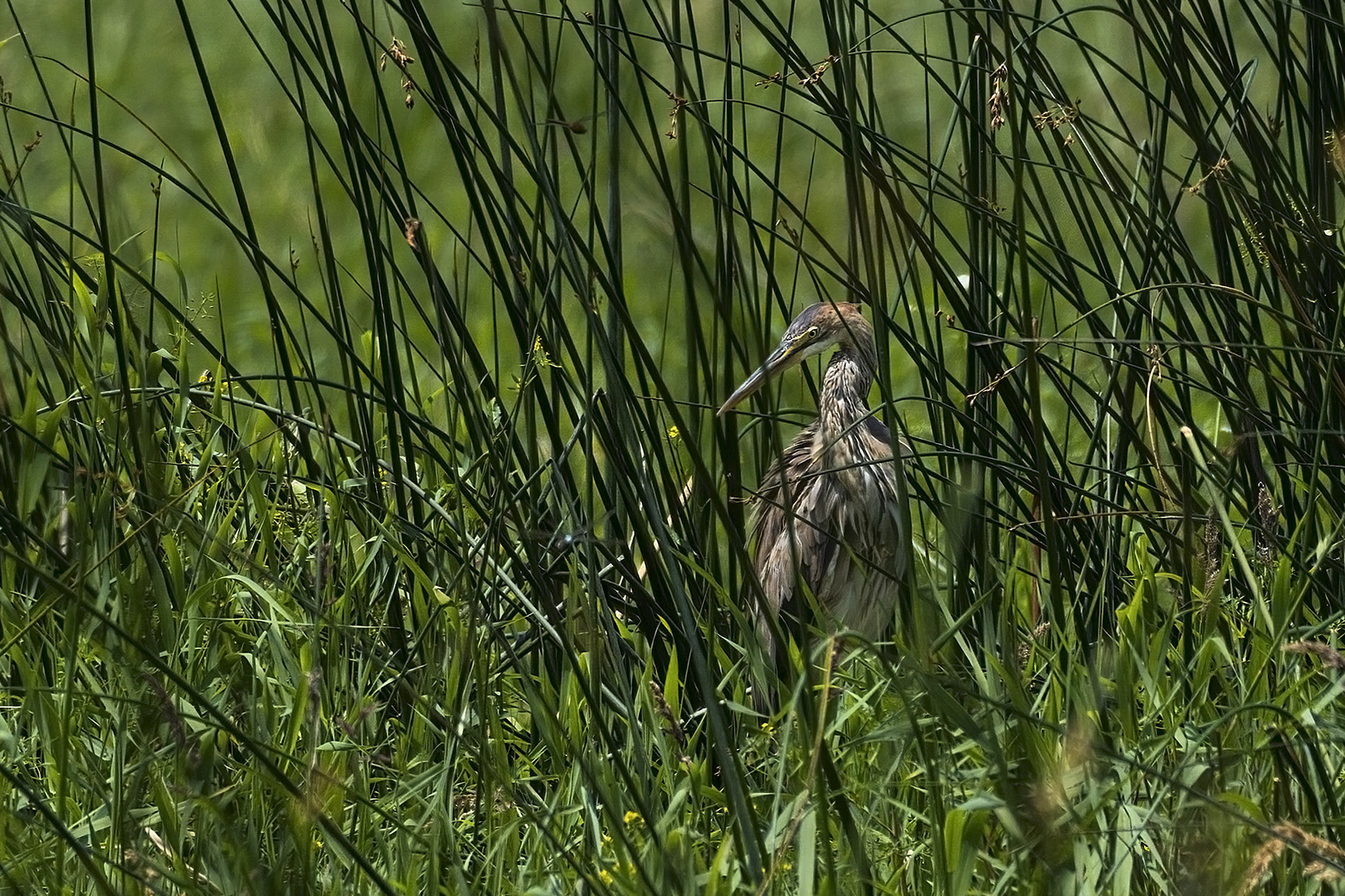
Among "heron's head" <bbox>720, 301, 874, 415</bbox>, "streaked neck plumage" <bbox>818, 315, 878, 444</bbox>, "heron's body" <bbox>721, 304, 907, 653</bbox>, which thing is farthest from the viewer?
"streaked neck plumage" <bbox>818, 315, 878, 444</bbox>

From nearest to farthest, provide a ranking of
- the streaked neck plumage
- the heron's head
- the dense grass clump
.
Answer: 1. the dense grass clump
2. the heron's head
3. the streaked neck plumage

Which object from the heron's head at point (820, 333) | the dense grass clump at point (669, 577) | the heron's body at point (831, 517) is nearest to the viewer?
the dense grass clump at point (669, 577)

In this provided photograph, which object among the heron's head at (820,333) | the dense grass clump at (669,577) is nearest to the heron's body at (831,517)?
the heron's head at (820,333)

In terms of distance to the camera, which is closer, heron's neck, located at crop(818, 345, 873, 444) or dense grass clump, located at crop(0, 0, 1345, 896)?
dense grass clump, located at crop(0, 0, 1345, 896)

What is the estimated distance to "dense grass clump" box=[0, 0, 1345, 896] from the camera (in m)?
1.29

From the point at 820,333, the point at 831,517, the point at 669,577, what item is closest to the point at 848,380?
the point at 820,333

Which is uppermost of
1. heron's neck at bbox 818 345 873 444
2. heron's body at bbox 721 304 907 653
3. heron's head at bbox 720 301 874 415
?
heron's head at bbox 720 301 874 415

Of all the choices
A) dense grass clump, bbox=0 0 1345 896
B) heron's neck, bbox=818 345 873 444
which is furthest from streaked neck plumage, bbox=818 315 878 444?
dense grass clump, bbox=0 0 1345 896

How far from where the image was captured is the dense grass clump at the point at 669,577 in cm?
129

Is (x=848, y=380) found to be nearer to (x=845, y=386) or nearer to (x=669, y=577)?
(x=845, y=386)

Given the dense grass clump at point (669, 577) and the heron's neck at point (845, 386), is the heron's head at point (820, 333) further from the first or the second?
the dense grass clump at point (669, 577)

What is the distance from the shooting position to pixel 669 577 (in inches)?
60.7

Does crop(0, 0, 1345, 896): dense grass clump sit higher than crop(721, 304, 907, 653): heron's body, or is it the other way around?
crop(0, 0, 1345, 896): dense grass clump

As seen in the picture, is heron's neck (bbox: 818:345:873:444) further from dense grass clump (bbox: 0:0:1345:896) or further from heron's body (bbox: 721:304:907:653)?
dense grass clump (bbox: 0:0:1345:896)
